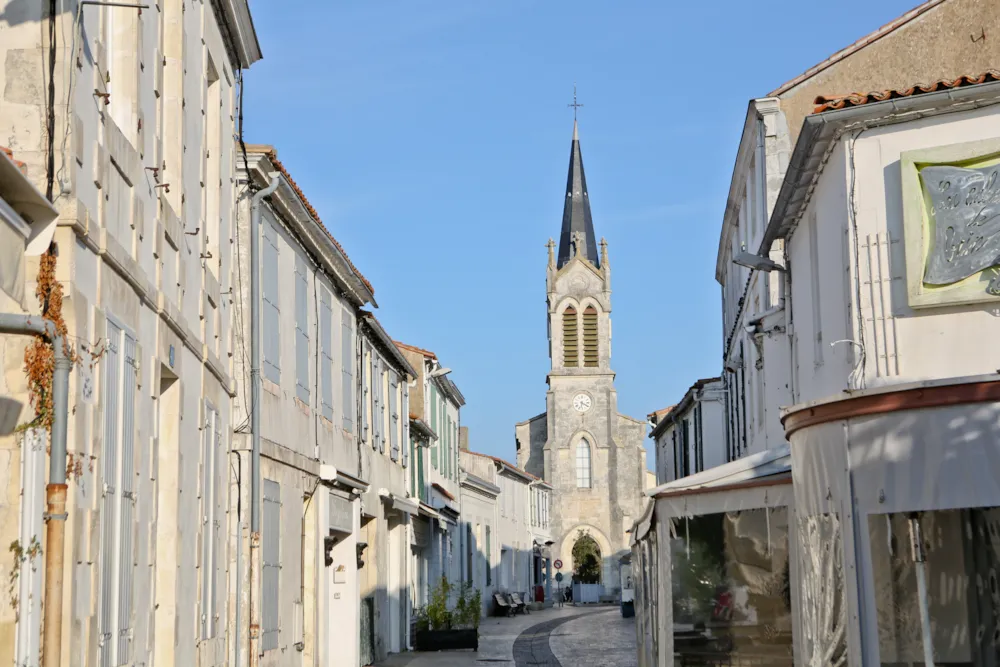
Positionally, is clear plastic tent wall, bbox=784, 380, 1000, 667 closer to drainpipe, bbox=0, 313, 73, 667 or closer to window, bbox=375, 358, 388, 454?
drainpipe, bbox=0, 313, 73, 667

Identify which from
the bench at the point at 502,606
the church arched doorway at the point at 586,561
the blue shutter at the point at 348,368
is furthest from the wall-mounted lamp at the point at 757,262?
the church arched doorway at the point at 586,561

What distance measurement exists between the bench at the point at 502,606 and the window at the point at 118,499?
39084mm

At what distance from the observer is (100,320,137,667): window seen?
7.99 meters

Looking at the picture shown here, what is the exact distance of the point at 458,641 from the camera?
26.1 metres

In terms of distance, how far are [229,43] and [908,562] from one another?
8.87 meters

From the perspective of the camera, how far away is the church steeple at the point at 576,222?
8088cm

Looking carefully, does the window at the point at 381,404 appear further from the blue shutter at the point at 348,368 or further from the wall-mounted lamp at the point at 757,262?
the wall-mounted lamp at the point at 757,262

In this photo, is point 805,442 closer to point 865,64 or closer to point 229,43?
point 229,43

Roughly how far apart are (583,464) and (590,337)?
25.0 ft

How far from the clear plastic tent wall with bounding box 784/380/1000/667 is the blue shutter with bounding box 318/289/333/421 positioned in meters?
9.68

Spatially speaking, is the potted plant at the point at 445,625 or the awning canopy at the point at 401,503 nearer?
the awning canopy at the point at 401,503

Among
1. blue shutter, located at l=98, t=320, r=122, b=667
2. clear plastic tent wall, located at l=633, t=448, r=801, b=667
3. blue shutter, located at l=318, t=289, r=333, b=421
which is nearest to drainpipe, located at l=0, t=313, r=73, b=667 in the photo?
blue shutter, located at l=98, t=320, r=122, b=667

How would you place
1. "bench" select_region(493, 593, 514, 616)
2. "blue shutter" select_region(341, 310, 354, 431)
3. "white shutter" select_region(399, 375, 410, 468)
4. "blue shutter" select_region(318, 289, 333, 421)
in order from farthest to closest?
"bench" select_region(493, 593, 514, 616)
"white shutter" select_region(399, 375, 410, 468)
"blue shutter" select_region(341, 310, 354, 431)
"blue shutter" select_region(318, 289, 333, 421)

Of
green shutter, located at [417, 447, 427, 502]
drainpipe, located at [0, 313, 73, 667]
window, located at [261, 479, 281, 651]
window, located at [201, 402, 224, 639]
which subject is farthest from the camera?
green shutter, located at [417, 447, 427, 502]
